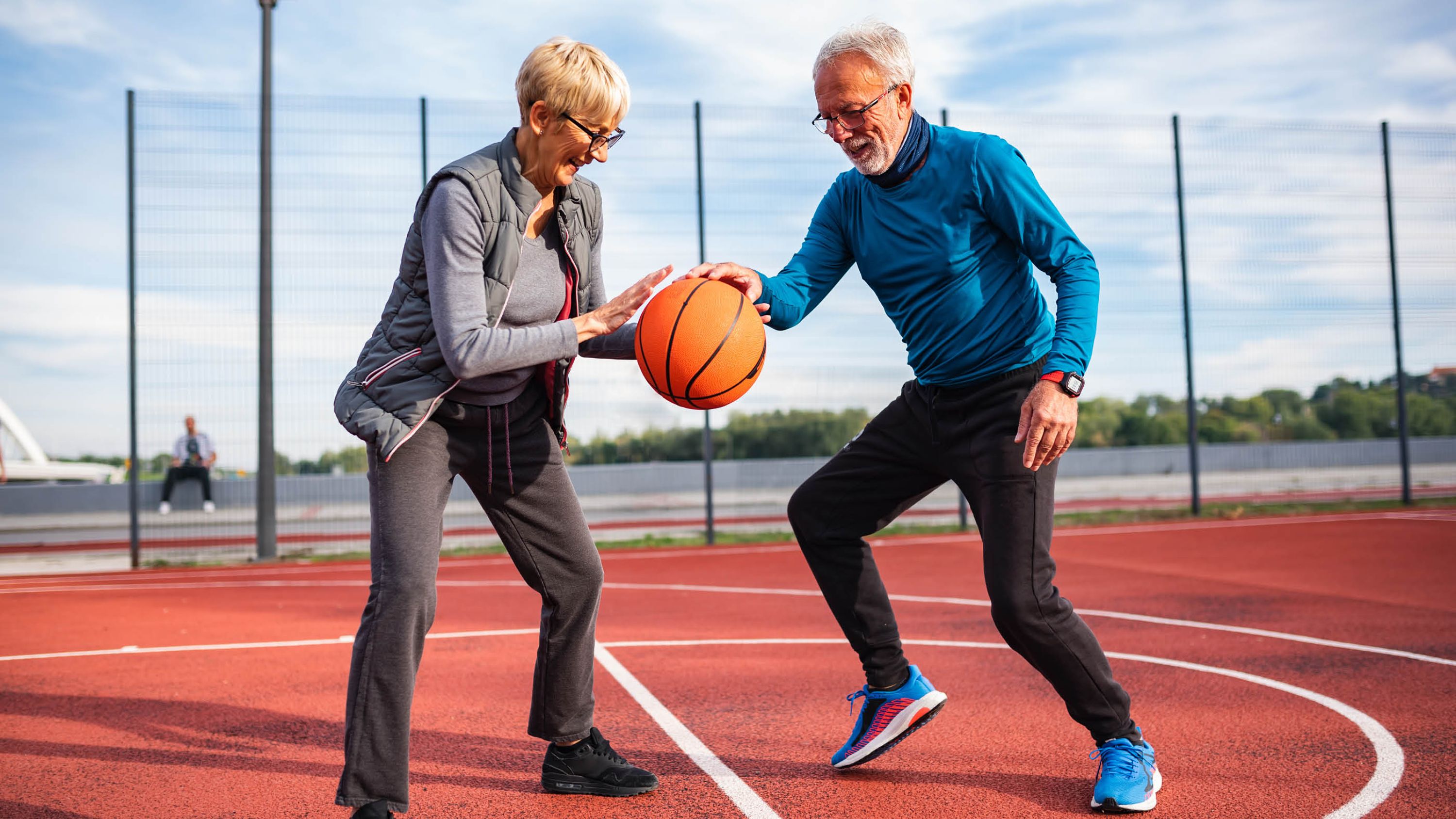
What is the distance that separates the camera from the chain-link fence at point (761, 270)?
33.9 feet

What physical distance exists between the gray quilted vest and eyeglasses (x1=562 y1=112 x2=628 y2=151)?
0.20 metres

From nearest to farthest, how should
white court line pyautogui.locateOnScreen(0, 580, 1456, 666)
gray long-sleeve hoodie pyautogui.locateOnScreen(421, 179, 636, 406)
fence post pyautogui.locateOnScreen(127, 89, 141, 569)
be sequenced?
gray long-sleeve hoodie pyautogui.locateOnScreen(421, 179, 636, 406)
white court line pyautogui.locateOnScreen(0, 580, 1456, 666)
fence post pyautogui.locateOnScreen(127, 89, 141, 569)

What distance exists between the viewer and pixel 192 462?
34.1ft

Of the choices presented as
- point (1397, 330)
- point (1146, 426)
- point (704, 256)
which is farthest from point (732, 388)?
point (1146, 426)

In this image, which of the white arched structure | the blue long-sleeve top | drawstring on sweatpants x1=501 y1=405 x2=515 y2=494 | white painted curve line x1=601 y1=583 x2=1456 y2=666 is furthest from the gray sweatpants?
the white arched structure

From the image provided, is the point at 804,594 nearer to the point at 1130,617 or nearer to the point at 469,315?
the point at 1130,617

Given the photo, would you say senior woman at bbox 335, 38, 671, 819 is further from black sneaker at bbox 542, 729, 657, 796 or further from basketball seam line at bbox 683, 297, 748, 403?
basketball seam line at bbox 683, 297, 748, 403

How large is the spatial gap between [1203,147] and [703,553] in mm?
7839

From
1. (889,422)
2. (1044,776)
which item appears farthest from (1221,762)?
(889,422)

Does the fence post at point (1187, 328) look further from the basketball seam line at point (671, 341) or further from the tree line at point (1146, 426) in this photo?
the basketball seam line at point (671, 341)

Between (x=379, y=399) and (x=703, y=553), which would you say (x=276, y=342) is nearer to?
(x=703, y=553)

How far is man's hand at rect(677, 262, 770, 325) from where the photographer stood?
3164 mm

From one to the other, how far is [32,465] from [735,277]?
93.7 feet

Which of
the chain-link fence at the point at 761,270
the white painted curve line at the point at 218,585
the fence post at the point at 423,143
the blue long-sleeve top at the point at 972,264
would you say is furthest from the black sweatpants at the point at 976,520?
the fence post at the point at 423,143
